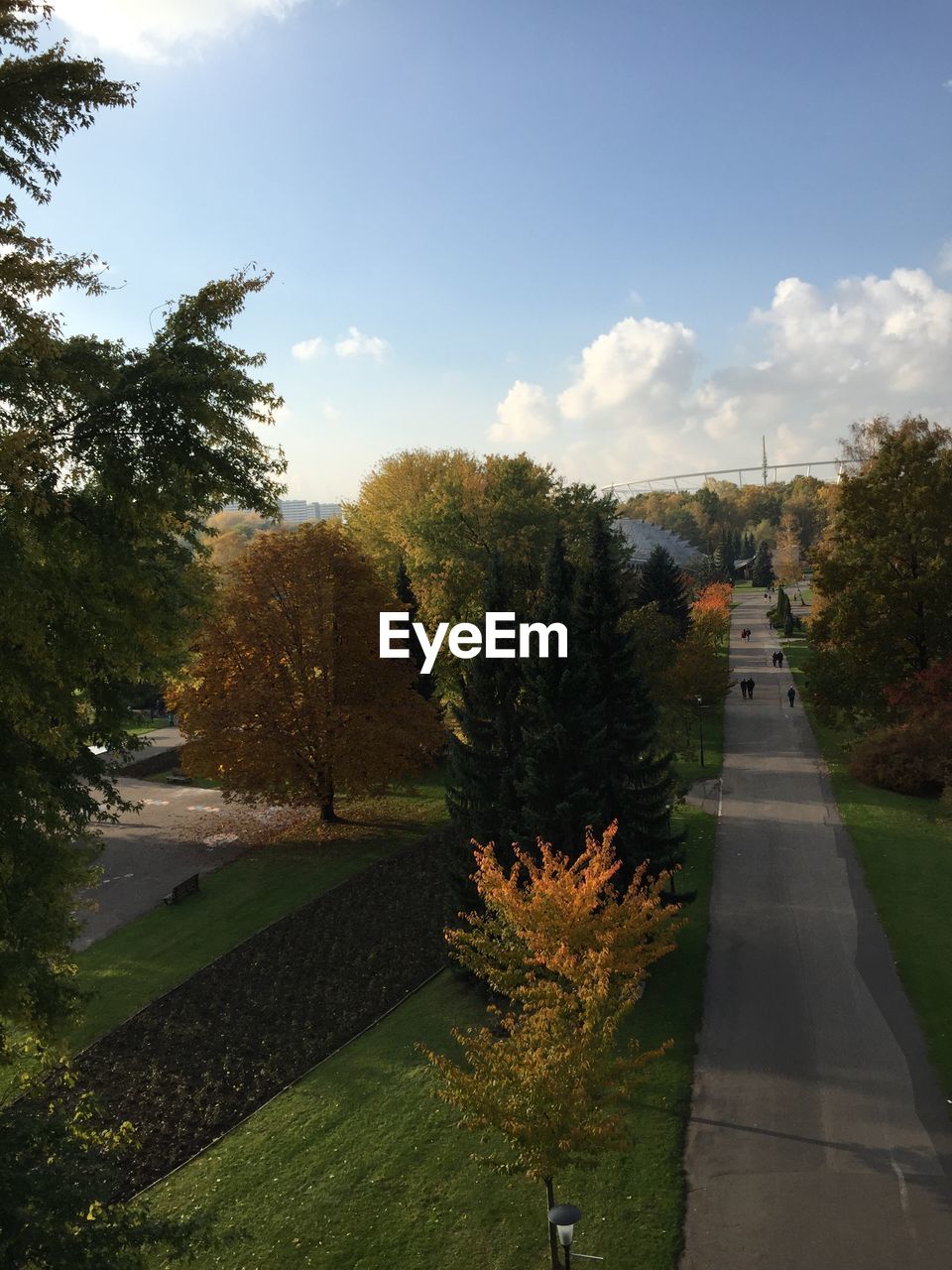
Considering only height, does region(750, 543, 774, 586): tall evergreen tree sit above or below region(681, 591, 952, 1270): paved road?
above

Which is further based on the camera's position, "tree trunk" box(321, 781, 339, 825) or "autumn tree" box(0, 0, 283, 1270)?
"tree trunk" box(321, 781, 339, 825)

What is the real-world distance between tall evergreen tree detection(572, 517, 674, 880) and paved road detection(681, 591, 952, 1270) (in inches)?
113

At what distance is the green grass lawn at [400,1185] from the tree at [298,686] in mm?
11661

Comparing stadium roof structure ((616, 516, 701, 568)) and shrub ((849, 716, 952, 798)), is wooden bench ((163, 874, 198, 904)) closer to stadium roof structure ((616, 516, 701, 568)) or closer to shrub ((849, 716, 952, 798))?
shrub ((849, 716, 952, 798))

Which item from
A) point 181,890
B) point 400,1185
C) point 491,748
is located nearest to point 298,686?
point 181,890

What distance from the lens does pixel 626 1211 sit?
11.2 m

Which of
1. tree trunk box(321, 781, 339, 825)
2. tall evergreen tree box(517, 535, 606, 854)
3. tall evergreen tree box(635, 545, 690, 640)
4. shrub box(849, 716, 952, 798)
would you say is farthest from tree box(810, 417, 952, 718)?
tall evergreen tree box(635, 545, 690, 640)

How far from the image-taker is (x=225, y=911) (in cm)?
2281

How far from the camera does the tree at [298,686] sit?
26.0 metres

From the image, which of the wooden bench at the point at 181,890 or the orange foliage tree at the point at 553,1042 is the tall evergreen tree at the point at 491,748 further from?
the wooden bench at the point at 181,890

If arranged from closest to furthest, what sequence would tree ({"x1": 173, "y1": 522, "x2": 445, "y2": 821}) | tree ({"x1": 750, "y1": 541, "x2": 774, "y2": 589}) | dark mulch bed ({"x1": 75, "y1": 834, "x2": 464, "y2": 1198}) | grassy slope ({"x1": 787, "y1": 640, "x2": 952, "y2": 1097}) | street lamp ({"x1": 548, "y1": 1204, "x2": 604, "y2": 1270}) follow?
street lamp ({"x1": 548, "y1": 1204, "x2": 604, "y2": 1270}), dark mulch bed ({"x1": 75, "y1": 834, "x2": 464, "y2": 1198}), grassy slope ({"x1": 787, "y1": 640, "x2": 952, "y2": 1097}), tree ({"x1": 173, "y1": 522, "x2": 445, "y2": 821}), tree ({"x1": 750, "y1": 541, "x2": 774, "y2": 589})

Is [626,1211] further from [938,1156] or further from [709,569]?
[709,569]

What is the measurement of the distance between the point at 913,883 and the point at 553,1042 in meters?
14.8

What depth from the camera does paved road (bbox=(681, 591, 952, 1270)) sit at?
10.5 metres
